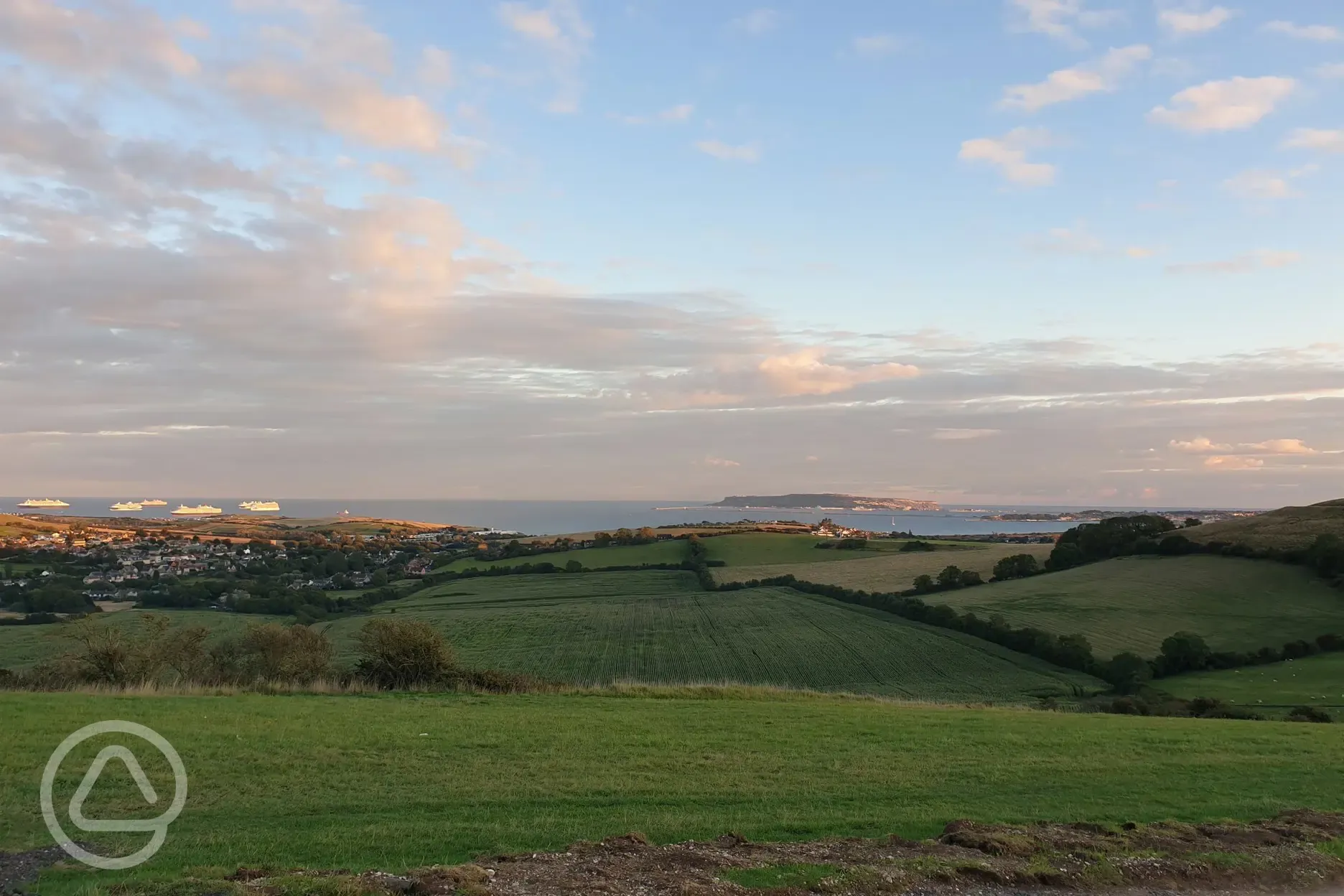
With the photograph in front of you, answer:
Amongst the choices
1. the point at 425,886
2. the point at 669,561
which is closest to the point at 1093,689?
the point at 425,886

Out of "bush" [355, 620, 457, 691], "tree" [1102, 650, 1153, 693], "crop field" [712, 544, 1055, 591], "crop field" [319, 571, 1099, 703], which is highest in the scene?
"bush" [355, 620, 457, 691]

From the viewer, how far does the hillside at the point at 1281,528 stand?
6788 cm

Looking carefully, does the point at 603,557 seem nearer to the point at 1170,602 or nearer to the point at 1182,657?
the point at 1170,602

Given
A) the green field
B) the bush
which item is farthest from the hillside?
the bush

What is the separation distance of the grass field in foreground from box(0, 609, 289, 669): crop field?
604 inches

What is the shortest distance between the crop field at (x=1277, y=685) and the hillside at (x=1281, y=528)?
27275 mm

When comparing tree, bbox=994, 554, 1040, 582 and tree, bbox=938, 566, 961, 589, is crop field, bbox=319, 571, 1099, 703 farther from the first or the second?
tree, bbox=994, 554, 1040, 582

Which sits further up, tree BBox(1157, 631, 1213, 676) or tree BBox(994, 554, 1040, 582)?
tree BBox(994, 554, 1040, 582)

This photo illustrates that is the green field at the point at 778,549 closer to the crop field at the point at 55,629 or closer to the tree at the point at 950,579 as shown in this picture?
the tree at the point at 950,579

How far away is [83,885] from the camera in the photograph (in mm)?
7758

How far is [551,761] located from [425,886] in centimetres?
785

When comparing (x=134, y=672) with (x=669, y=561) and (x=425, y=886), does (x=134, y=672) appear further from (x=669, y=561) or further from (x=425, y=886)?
(x=669, y=561)

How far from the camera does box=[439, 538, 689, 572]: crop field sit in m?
97.6

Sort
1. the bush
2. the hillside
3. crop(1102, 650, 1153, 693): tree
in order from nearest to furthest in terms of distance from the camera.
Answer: the bush → crop(1102, 650, 1153, 693): tree → the hillside
